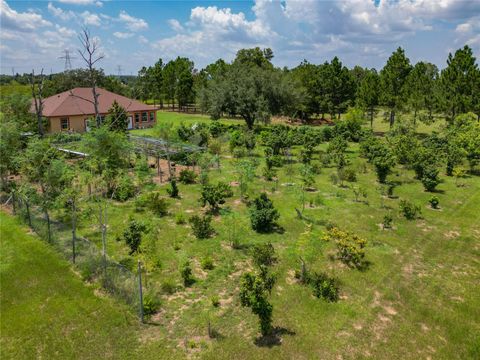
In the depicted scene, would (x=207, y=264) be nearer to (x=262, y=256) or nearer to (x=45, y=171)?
(x=262, y=256)

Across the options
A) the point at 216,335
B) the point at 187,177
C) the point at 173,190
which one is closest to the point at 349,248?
the point at 216,335

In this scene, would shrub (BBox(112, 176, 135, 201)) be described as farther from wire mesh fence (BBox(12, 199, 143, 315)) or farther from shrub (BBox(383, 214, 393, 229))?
shrub (BBox(383, 214, 393, 229))

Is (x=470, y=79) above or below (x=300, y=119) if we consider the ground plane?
above

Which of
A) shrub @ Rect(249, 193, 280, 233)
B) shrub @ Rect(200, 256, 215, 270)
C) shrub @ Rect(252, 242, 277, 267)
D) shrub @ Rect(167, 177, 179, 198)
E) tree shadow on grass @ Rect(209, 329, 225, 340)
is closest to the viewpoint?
tree shadow on grass @ Rect(209, 329, 225, 340)

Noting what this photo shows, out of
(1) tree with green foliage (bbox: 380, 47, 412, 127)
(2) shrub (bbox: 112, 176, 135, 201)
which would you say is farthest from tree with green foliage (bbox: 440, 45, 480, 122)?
(2) shrub (bbox: 112, 176, 135, 201)

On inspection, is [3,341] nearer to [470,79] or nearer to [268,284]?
[268,284]

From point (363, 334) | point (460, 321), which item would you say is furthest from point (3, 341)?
point (460, 321)
